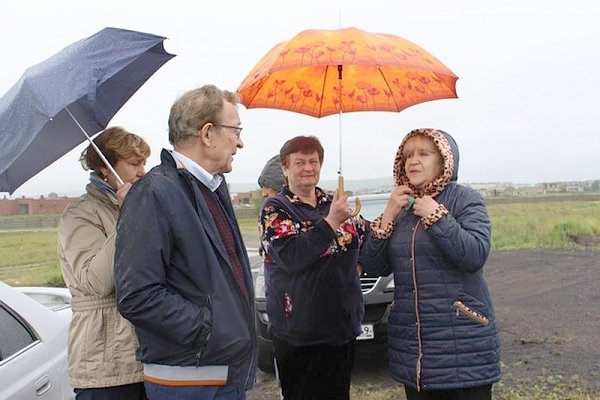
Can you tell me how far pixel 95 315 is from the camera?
2502 millimetres

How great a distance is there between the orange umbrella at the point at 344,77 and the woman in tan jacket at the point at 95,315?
1066 mm

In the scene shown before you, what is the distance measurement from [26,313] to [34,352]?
0.80ft

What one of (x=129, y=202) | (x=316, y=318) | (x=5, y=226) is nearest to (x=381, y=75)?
(x=316, y=318)

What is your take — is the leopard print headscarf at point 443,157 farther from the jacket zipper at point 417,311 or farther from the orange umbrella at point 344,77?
the orange umbrella at point 344,77

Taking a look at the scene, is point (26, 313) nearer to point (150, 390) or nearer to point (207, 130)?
point (150, 390)

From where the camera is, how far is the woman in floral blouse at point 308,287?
3168 mm

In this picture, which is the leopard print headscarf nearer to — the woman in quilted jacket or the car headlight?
the woman in quilted jacket

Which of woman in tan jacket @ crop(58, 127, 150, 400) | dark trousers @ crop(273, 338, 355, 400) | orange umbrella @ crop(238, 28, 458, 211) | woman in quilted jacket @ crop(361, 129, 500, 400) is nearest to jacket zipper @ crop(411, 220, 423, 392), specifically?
woman in quilted jacket @ crop(361, 129, 500, 400)

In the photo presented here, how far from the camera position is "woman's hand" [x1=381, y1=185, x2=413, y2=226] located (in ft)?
9.49

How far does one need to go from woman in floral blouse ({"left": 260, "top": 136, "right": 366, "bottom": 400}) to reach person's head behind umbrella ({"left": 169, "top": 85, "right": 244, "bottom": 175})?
0.86m

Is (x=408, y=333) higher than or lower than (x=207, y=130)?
lower

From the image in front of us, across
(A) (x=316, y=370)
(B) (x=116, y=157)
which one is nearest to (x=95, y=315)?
(B) (x=116, y=157)

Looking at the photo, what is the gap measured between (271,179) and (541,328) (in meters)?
5.04

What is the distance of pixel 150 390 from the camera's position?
2225 mm
